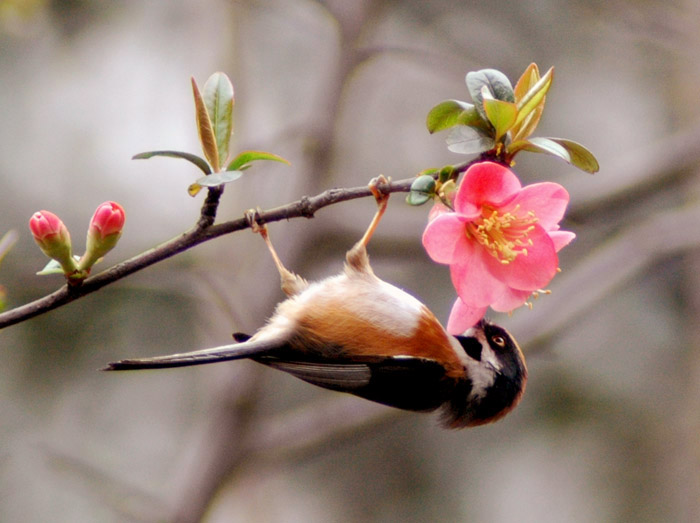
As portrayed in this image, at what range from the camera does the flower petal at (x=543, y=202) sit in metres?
1.49

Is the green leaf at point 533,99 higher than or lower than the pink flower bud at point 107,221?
higher

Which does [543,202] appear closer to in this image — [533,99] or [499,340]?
[533,99]

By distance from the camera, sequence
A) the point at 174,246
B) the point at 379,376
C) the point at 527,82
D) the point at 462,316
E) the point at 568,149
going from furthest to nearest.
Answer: the point at 379,376 → the point at 462,316 → the point at 527,82 → the point at 568,149 → the point at 174,246

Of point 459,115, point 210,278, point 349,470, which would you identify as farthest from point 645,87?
point 459,115

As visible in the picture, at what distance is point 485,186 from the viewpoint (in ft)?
4.81

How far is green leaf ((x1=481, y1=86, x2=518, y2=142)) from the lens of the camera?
134cm

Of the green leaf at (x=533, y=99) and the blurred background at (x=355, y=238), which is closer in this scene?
the green leaf at (x=533, y=99)

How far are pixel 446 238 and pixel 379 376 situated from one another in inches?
35.1

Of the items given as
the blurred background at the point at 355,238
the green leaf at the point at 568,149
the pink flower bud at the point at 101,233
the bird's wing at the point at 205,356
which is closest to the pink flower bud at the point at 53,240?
the pink flower bud at the point at 101,233

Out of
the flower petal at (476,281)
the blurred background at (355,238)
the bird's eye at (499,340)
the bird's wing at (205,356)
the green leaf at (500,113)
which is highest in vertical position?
the green leaf at (500,113)

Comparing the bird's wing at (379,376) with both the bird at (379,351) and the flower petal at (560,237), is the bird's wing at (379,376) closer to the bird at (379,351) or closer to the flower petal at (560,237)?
the bird at (379,351)

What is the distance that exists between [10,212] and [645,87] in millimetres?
7573

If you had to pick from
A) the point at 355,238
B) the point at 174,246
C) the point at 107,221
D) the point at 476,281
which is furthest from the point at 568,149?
the point at 355,238

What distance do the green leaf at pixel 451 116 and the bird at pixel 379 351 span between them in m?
0.75
